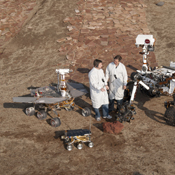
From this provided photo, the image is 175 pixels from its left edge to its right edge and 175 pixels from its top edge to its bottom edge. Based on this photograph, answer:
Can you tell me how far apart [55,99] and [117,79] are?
210 centimetres

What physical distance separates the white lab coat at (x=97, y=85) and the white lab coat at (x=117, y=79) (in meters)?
0.42

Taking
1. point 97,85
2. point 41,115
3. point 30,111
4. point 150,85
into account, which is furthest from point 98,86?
point 30,111

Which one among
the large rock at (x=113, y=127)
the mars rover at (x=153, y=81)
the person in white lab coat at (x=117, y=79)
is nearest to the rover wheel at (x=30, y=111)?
the large rock at (x=113, y=127)

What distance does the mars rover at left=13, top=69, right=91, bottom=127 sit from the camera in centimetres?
754

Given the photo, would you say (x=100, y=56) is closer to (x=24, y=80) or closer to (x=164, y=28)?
(x=24, y=80)

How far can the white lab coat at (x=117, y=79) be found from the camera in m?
7.71

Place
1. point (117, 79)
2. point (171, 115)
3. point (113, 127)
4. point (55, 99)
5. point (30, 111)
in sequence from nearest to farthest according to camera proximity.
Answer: point (113, 127)
point (171, 115)
point (55, 99)
point (117, 79)
point (30, 111)

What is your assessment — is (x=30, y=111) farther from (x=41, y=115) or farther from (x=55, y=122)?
(x=55, y=122)

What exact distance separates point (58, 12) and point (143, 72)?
32.2ft

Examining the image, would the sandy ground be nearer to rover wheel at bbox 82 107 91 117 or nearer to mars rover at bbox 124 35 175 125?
rover wheel at bbox 82 107 91 117

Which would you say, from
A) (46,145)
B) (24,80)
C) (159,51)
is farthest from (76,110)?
(159,51)

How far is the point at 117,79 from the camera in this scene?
7801 mm

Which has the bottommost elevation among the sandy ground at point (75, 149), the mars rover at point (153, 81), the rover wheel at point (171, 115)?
the sandy ground at point (75, 149)

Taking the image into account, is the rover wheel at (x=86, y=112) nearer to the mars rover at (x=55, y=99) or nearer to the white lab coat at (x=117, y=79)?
the mars rover at (x=55, y=99)
